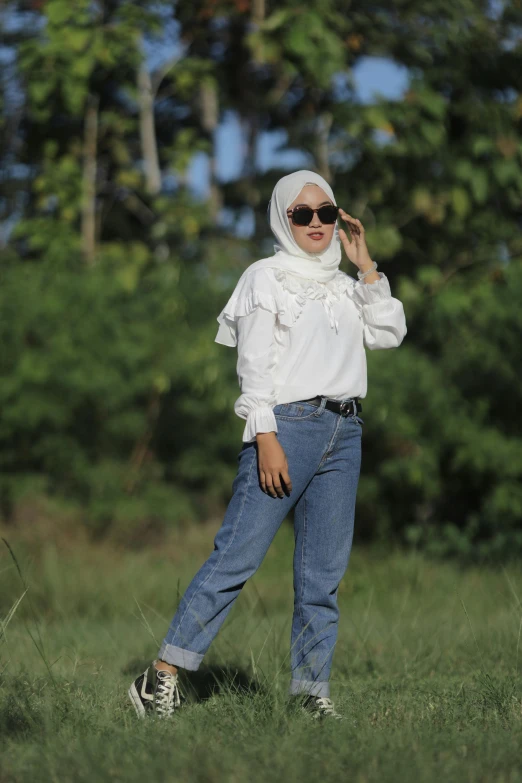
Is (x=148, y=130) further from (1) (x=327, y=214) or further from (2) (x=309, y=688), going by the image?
(2) (x=309, y=688)

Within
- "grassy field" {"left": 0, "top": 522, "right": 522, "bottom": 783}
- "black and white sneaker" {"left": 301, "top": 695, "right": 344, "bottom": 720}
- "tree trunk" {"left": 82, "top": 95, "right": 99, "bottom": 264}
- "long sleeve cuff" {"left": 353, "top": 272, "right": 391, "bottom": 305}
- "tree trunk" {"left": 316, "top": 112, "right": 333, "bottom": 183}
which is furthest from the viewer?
"tree trunk" {"left": 82, "top": 95, "right": 99, "bottom": 264}

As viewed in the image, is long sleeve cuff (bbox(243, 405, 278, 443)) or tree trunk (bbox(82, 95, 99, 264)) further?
tree trunk (bbox(82, 95, 99, 264))

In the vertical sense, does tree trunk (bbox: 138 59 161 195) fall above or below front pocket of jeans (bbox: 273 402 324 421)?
below

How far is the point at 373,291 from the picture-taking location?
3340mm

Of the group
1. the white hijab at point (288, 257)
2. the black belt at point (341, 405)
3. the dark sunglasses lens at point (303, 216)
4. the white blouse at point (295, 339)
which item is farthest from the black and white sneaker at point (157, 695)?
the dark sunglasses lens at point (303, 216)

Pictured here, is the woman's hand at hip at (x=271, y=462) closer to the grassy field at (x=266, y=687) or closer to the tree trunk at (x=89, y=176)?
the grassy field at (x=266, y=687)

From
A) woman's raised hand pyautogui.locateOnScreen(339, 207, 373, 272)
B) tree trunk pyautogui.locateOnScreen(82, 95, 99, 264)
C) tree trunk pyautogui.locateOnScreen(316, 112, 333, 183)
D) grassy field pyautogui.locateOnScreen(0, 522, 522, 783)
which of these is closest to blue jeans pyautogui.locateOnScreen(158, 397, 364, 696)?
grassy field pyautogui.locateOnScreen(0, 522, 522, 783)

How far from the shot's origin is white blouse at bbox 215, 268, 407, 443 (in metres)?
3.16

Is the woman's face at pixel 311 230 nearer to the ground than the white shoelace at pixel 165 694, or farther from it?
farther from it

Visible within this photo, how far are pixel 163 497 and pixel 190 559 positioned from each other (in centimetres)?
77

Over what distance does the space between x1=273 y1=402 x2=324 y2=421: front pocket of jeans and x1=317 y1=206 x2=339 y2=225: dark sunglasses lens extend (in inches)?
23.4

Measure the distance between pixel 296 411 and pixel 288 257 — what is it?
51cm

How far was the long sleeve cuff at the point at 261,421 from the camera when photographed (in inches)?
123

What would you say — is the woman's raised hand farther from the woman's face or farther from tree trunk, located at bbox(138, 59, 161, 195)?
tree trunk, located at bbox(138, 59, 161, 195)
